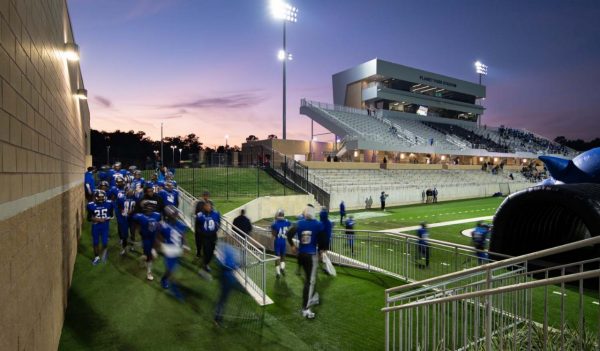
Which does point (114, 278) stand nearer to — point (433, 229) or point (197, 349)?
point (197, 349)

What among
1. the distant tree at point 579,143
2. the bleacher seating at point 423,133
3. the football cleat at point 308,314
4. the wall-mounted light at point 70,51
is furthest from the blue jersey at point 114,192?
the distant tree at point 579,143

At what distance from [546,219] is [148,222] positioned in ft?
35.4

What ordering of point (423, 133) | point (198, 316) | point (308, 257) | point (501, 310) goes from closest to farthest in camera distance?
point (501, 310)
point (198, 316)
point (308, 257)
point (423, 133)

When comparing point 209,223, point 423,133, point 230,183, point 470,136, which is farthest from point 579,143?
Answer: point 209,223

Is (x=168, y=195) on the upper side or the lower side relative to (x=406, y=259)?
upper

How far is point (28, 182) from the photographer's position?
3.37 metres

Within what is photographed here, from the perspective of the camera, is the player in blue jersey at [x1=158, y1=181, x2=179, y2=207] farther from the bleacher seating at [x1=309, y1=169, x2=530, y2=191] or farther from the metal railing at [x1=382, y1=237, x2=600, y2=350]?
the bleacher seating at [x1=309, y1=169, x2=530, y2=191]

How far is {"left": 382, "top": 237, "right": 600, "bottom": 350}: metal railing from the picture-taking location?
2736 millimetres

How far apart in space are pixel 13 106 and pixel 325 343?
16.8 ft

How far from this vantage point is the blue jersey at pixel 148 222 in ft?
24.6

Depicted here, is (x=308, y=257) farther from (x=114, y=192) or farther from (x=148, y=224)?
(x=114, y=192)

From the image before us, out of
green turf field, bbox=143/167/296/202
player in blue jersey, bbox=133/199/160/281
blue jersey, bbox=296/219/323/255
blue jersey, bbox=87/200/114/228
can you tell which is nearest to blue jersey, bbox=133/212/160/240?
player in blue jersey, bbox=133/199/160/281

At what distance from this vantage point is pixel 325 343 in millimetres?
5746

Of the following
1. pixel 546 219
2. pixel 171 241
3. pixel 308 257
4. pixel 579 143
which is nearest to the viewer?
pixel 308 257
